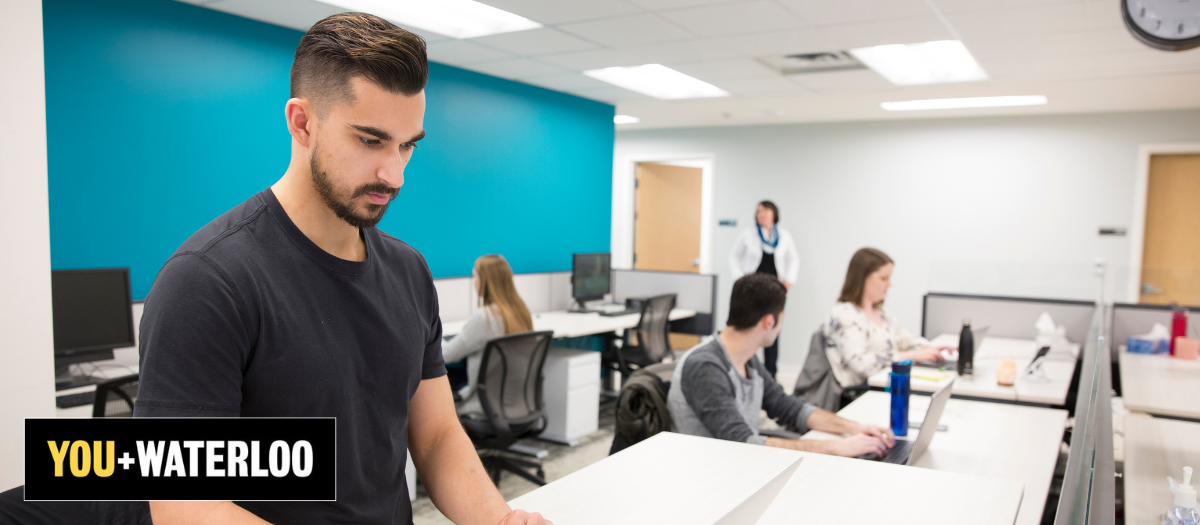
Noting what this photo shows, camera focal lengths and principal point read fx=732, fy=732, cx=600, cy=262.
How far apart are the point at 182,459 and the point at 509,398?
2.80 metres

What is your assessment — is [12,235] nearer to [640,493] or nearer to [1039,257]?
[640,493]

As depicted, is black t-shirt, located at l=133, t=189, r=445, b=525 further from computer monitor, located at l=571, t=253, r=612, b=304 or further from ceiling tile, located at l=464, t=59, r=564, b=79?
computer monitor, located at l=571, t=253, r=612, b=304

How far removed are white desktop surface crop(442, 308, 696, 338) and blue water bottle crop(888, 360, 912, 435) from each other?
2.47m

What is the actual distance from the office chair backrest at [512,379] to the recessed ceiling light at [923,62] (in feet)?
8.03

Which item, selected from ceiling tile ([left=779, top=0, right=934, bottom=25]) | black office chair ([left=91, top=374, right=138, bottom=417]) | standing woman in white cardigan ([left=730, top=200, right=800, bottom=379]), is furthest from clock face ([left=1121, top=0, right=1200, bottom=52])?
standing woman in white cardigan ([left=730, top=200, right=800, bottom=379])

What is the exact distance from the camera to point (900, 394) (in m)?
2.22

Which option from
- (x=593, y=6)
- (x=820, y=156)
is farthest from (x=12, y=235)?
(x=820, y=156)

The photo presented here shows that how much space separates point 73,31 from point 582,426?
3.30 meters

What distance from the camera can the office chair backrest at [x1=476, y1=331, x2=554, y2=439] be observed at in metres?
3.43

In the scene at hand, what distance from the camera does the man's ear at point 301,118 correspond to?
910 millimetres

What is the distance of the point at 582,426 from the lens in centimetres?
464

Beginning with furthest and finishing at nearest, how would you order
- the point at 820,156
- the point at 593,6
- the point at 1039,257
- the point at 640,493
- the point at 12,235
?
the point at 820,156 → the point at 1039,257 → the point at 593,6 → the point at 12,235 → the point at 640,493

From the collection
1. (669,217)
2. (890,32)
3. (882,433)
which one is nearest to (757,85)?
(890,32)

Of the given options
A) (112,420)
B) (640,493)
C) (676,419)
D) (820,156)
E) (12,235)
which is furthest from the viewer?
(820,156)
